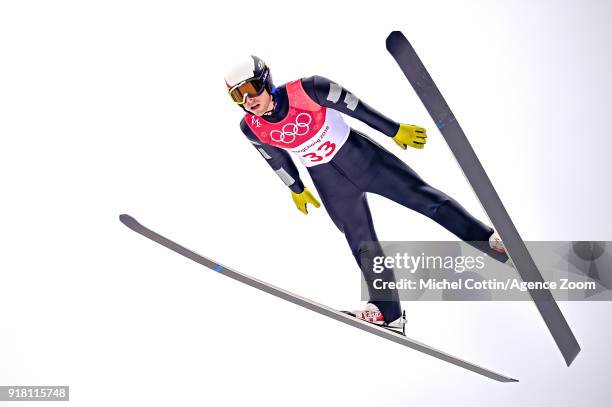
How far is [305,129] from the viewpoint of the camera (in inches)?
113

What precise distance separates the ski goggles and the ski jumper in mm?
88

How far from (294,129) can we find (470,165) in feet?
2.23

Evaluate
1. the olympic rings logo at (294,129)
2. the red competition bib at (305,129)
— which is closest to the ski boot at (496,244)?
the red competition bib at (305,129)

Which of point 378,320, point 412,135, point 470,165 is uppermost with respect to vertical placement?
point 412,135

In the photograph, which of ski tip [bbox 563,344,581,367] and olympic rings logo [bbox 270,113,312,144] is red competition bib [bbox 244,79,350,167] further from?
ski tip [bbox 563,344,581,367]

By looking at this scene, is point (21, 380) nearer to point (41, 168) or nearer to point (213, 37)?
point (41, 168)

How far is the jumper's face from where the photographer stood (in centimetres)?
277

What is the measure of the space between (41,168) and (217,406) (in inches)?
74.1

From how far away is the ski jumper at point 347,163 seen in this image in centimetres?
282

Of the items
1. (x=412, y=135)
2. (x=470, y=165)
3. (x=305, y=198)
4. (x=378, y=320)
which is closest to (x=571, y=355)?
(x=378, y=320)

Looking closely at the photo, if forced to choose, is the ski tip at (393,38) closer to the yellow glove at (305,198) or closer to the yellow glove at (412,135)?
the yellow glove at (412,135)

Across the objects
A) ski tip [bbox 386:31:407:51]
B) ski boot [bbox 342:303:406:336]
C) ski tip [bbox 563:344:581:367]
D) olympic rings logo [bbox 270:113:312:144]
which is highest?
ski tip [bbox 386:31:407:51]

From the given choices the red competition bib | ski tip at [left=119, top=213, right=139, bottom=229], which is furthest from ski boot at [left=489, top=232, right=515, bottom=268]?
ski tip at [left=119, top=213, right=139, bottom=229]

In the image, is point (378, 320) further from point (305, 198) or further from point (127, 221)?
point (127, 221)
